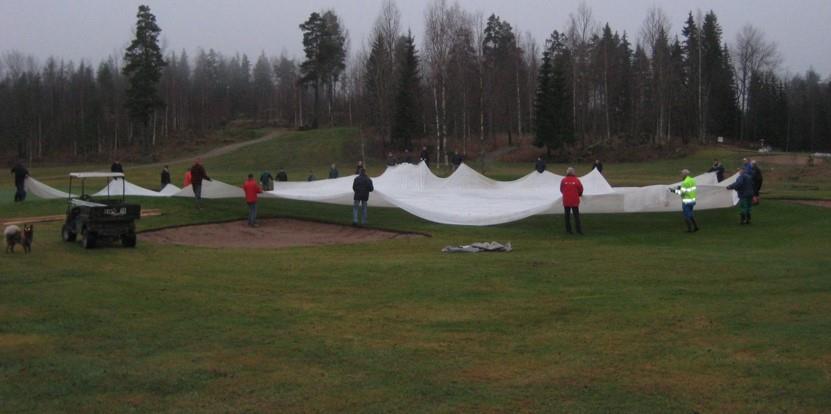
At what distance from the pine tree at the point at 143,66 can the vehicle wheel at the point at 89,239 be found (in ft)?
217

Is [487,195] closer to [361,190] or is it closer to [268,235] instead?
[361,190]

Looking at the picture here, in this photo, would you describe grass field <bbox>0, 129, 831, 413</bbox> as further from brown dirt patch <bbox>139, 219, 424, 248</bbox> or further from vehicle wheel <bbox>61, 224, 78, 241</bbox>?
brown dirt patch <bbox>139, 219, 424, 248</bbox>

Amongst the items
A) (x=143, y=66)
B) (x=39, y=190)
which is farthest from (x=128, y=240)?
(x=143, y=66)

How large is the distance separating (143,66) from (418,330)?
77989mm

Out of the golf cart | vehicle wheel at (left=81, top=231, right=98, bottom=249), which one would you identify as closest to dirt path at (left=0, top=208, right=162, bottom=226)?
the golf cart

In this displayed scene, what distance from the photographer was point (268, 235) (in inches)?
965

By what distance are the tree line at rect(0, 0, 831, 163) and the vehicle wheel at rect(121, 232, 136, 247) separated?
151 feet

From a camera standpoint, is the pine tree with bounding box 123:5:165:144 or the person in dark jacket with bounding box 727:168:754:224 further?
the pine tree with bounding box 123:5:165:144

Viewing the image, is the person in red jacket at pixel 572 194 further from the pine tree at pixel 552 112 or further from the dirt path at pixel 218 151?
the dirt path at pixel 218 151

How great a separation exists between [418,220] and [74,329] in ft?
56.9

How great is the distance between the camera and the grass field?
7395 millimetres

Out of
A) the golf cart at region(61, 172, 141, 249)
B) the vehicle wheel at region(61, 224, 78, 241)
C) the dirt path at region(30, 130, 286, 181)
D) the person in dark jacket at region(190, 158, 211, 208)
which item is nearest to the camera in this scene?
the golf cart at region(61, 172, 141, 249)

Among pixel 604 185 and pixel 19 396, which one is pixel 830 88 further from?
pixel 19 396

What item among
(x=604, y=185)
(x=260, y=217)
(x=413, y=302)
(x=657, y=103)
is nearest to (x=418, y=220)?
(x=260, y=217)
